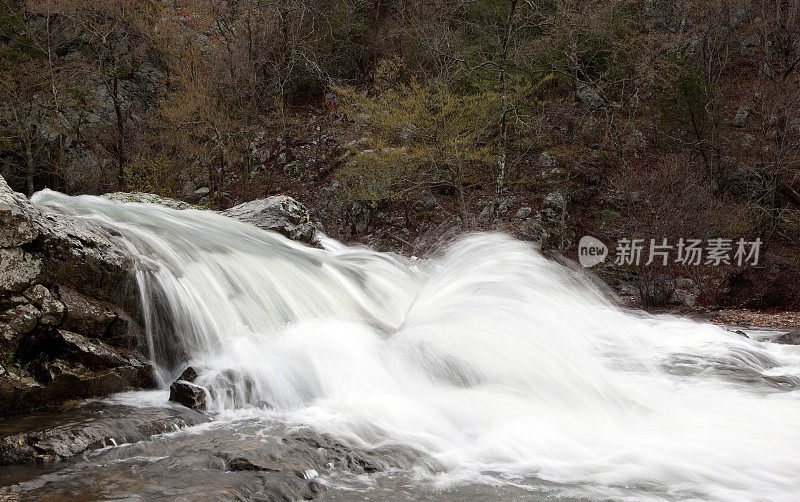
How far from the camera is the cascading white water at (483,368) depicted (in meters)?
4.22

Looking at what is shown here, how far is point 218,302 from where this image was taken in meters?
6.52

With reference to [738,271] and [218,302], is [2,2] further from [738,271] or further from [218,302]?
[738,271]

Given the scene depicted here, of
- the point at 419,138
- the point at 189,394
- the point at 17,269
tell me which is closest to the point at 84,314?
the point at 17,269

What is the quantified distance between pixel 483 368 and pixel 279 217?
783cm

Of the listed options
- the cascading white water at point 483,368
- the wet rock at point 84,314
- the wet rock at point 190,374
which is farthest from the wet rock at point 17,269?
the wet rock at point 190,374

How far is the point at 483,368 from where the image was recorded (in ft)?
18.9

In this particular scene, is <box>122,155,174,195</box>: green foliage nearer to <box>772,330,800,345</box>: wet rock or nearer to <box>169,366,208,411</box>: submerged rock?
<box>169,366,208,411</box>: submerged rock

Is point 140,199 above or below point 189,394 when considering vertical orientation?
above

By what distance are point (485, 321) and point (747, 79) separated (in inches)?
1078

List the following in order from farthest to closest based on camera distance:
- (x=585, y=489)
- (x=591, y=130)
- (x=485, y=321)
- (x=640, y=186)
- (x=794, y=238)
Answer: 1. (x=591, y=130)
2. (x=640, y=186)
3. (x=794, y=238)
4. (x=485, y=321)
5. (x=585, y=489)

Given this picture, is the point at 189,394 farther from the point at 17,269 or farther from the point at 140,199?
the point at 140,199

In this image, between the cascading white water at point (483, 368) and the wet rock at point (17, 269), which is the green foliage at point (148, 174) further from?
the wet rock at point (17, 269)

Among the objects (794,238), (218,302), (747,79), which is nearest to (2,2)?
(218,302)

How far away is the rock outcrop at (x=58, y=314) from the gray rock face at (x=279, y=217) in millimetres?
6338
